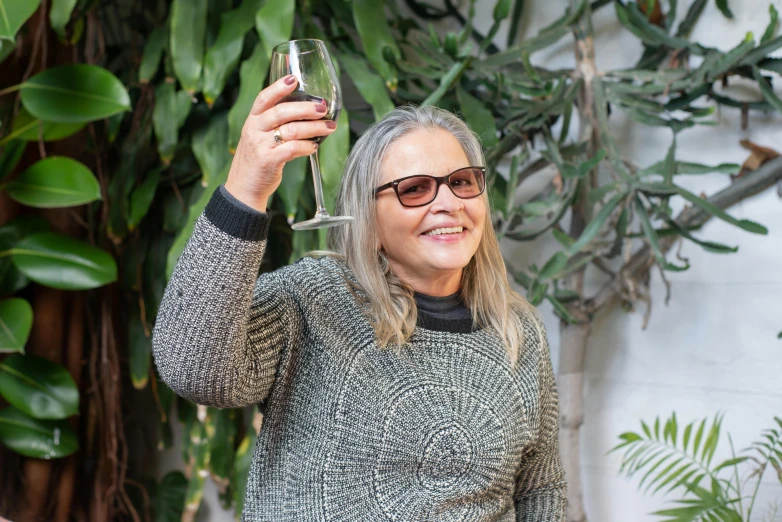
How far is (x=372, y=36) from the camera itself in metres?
1.81

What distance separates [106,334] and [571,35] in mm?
1480

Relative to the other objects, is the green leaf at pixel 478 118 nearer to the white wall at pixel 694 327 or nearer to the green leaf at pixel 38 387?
the white wall at pixel 694 327

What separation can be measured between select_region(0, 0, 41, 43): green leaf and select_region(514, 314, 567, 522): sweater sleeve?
1.14m

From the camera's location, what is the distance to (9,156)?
5.94 ft

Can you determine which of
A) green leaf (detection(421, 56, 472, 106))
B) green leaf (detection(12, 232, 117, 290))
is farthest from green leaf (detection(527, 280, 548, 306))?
green leaf (detection(12, 232, 117, 290))

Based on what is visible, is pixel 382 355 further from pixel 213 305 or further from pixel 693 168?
pixel 693 168

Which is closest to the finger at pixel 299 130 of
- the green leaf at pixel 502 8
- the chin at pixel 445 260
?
the chin at pixel 445 260

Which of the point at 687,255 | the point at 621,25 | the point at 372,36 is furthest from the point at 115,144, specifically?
the point at 687,255

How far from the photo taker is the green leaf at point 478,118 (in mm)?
1802

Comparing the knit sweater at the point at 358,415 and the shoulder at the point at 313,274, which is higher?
the shoulder at the point at 313,274

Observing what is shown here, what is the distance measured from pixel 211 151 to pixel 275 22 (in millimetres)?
347

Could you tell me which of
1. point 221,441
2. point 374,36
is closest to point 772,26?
point 374,36

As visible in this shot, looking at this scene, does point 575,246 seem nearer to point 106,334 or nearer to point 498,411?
point 498,411

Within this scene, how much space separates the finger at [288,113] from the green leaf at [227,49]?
1.03 meters
